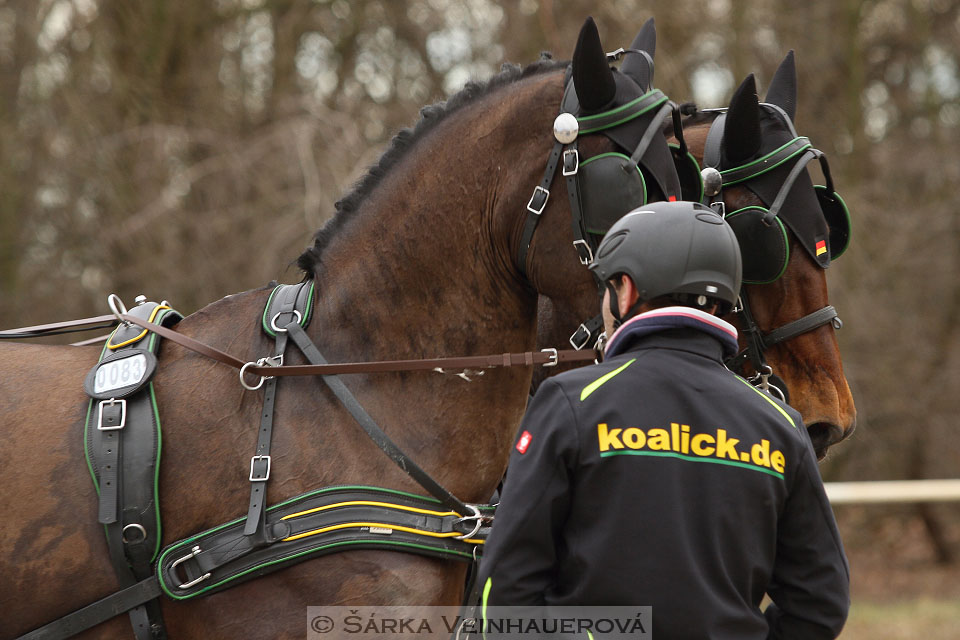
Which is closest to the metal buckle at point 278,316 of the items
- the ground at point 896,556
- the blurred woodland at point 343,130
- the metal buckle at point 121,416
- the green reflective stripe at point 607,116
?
the metal buckle at point 121,416

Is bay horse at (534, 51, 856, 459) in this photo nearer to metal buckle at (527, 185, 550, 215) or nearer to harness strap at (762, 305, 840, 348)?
harness strap at (762, 305, 840, 348)

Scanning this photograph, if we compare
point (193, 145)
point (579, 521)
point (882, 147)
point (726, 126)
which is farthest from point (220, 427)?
point (882, 147)

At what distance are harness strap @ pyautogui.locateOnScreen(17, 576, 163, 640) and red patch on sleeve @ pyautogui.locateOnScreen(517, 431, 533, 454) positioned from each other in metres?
1.10

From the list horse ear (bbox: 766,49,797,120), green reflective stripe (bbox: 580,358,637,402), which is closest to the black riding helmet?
green reflective stripe (bbox: 580,358,637,402)

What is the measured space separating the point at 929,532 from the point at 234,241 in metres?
8.34

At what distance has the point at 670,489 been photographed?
188cm

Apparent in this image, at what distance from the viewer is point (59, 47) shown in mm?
7820

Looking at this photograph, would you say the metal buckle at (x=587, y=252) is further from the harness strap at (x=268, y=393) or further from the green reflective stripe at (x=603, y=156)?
the harness strap at (x=268, y=393)

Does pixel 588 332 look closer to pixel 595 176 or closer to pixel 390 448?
pixel 595 176

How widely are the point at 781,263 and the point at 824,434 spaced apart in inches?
23.2

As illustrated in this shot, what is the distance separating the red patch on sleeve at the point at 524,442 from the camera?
194cm

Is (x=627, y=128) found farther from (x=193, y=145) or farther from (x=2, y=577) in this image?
(x=193, y=145)

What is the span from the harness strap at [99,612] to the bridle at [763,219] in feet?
6.36

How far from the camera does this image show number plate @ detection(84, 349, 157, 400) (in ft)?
8.25
